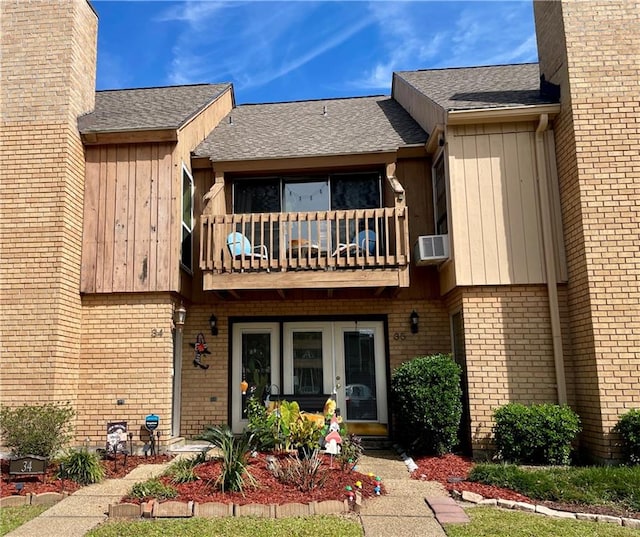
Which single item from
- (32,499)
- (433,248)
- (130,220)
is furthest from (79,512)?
(433,248)

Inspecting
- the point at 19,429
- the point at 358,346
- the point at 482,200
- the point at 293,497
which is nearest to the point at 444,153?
the point at 482,200

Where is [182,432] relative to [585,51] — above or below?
below

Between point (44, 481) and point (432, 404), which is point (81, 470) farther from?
point (432, 404)

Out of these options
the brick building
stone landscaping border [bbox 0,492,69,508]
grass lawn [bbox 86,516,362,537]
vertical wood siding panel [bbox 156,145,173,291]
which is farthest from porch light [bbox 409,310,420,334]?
stone landscaping border [bbox 0,492,69,508]

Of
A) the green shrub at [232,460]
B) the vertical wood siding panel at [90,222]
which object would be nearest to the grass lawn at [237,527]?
the green shrub at [232,460]

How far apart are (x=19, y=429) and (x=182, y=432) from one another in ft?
9.58

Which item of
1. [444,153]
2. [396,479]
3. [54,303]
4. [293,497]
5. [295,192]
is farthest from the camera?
[295,192]

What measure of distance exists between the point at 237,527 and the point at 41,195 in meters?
6.42

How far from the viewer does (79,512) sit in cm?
516

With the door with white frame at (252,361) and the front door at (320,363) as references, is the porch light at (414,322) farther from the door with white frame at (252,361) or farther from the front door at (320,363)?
the door with white frame at (252,361)

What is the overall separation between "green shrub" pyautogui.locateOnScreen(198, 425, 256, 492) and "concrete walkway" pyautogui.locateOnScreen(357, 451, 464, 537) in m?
1.38

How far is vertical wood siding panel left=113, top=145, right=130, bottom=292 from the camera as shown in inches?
329

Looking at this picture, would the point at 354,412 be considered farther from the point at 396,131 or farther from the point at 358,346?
the point at 396,131

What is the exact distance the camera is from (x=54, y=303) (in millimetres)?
7750
